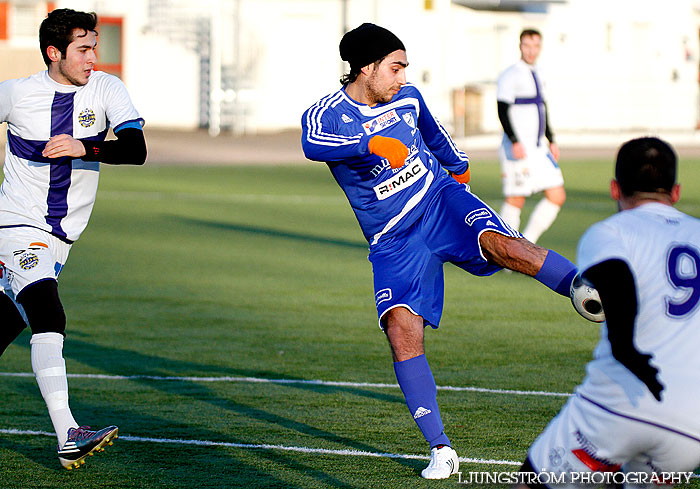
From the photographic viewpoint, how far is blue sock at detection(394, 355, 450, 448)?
5.34m

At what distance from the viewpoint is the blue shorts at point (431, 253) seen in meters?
5.44

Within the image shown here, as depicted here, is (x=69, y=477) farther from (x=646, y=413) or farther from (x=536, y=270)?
(x=646, y=413)

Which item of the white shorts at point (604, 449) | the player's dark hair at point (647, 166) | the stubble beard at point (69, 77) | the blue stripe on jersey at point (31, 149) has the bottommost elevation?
the white shorts at point (604, 449)

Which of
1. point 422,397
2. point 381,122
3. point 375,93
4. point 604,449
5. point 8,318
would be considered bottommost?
point 422,397

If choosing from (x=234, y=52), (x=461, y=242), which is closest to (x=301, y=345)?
(x=461, y=242)

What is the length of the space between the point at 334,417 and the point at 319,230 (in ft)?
31.6

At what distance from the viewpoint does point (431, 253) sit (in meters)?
5.58

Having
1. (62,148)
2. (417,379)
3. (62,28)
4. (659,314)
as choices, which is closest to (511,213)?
(417,379)

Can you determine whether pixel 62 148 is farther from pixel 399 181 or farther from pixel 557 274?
pixel 557 274

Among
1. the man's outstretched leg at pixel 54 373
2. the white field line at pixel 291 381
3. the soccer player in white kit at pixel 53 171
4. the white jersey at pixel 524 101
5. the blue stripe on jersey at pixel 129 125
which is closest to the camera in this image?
the man's outstretched leg at pixel 54 373

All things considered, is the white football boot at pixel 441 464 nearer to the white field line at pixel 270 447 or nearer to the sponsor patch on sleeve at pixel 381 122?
the white field line at pixel 270 447

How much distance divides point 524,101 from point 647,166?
8781 mm

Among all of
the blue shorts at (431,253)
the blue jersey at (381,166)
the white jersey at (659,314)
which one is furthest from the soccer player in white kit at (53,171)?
the white jersey at (659,314)

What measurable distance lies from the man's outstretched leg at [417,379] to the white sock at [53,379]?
5.17 ft
